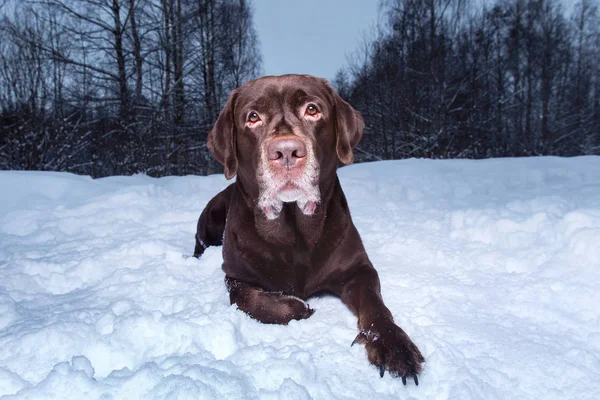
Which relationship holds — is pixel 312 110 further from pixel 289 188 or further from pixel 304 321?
pixel 304 321

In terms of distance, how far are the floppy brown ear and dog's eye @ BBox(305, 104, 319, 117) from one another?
0.74 feet

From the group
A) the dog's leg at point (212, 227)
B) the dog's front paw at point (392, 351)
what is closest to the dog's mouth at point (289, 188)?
the dog's front paw at point (392, 351)

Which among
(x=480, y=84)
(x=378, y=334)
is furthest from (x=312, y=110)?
(x=480, y=84)

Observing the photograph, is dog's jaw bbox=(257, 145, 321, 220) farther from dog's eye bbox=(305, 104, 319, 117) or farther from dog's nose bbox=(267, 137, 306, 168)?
dog's eye bbox=(305, 104, 319, 117)

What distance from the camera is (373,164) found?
282 inches

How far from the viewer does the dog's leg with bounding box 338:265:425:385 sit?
137cm

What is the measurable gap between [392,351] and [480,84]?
53.1ft

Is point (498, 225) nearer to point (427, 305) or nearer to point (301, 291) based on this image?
point (427, 305)

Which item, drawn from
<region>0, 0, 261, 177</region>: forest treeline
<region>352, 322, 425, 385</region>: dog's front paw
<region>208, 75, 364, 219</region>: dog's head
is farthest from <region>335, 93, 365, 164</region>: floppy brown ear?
<region>0, 0, 261, 177</region>: forest treeline

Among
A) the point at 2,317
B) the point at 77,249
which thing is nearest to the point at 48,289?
the point at 2,317

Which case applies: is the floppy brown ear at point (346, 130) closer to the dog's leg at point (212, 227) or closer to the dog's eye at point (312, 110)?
the dog's eye at point (312, 110)

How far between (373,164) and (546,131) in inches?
596

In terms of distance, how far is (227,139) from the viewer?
230 cm

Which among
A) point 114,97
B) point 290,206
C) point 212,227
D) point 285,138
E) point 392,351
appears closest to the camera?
point 392,351
